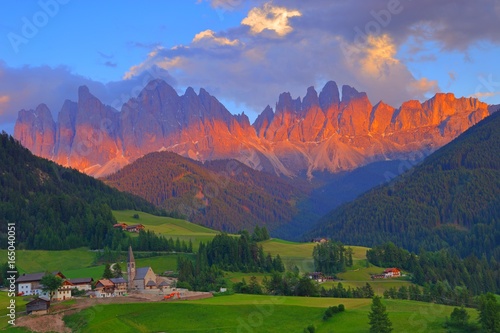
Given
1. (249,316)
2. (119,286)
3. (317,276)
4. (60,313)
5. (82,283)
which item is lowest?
(249,316)

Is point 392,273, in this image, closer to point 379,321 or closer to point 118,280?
point 118,280

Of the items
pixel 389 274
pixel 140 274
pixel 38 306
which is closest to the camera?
pixel 38 306

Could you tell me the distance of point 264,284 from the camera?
451 ft

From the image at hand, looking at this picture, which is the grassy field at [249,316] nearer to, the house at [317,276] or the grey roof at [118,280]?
the grey roof at [118,280]

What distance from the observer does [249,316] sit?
10169cm

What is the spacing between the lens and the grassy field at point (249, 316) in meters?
94.4

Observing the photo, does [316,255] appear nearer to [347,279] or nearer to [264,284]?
[347,279]

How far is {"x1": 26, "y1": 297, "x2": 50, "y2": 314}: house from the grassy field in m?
5.01

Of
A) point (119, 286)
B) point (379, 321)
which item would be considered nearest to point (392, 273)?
point (119, 286)

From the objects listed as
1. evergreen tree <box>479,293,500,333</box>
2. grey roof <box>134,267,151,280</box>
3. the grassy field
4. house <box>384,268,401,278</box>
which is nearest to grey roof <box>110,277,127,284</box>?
grey roof <box>134,267,151,280</box>

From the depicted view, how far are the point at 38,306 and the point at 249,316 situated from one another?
33217 mm

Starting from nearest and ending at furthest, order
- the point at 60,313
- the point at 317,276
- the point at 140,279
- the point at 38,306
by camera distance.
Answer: the point at 60,313 → the point at 38,306 → the point at 140,279 → the point at 317,276

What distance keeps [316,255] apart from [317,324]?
287 ft

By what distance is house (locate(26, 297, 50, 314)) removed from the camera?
108062mm
